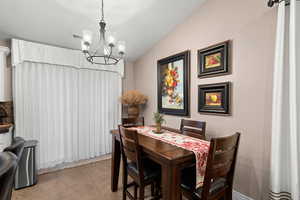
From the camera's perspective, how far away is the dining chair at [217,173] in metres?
1.16

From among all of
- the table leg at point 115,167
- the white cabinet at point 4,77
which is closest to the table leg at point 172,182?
the table leg at point 115,167

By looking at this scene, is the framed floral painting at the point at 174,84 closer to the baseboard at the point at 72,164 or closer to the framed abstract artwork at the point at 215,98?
the framed abstract artwork at the point at 215,98

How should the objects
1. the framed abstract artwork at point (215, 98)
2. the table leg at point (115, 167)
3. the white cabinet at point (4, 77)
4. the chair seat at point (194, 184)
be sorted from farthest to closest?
1. the white cabinet at point (4, 77)
2. the table leg at point (115, 167)
3. the framed abstract artwork at point (215, 98)
4. the chair seat at point (194, 184)

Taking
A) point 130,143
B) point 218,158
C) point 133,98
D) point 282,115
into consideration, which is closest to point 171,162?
point 218,158

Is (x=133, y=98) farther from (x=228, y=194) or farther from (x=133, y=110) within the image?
(x=228, y=194)

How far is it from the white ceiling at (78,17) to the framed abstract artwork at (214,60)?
31.6 inches

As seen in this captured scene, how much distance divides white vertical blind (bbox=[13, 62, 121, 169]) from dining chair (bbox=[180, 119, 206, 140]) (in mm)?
1899

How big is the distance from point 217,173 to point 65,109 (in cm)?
286

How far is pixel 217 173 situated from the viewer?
1234 mm

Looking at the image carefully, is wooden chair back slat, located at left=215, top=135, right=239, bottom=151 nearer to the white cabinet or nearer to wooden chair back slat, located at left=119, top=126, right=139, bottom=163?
wooden chair back slat, located at left=119, top=126, right=139, bottom=163

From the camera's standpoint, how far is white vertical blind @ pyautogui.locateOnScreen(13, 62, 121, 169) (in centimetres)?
257

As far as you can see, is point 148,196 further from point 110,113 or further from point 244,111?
point 110,113

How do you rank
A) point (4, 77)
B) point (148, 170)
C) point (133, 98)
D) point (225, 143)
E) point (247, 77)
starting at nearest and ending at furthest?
point (225, 143) < point (148, 170) < point (247, 77) < point (4, 77) < point (133, 98)

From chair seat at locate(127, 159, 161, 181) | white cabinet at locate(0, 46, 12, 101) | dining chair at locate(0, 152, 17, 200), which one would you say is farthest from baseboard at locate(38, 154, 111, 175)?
dining chair at locate(0, 152, 17, 200)
